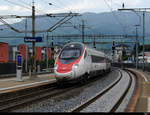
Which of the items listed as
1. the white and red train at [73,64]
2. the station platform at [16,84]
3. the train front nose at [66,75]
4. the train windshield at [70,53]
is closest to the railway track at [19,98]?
the station platform at [16,84]

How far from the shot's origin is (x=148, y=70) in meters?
44.8

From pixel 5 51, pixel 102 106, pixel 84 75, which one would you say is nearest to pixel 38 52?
pixel 5 51

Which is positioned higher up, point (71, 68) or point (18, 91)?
point (71, 68)

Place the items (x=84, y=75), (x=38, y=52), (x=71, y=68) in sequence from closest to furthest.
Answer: (x=71, y=68) < (x=84, y=75) < (x=38, y=52)

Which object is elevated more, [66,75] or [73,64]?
[73,64]

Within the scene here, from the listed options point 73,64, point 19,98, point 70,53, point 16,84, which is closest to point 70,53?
point 70,53

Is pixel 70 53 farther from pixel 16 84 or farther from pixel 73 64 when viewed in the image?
pixel 16 84

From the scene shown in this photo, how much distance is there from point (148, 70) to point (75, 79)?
30393 millimetres

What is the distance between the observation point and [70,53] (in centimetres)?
1836

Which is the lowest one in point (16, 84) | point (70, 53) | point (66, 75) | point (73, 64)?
point (16, 84)

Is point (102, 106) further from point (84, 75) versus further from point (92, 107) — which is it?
point (84, 75)

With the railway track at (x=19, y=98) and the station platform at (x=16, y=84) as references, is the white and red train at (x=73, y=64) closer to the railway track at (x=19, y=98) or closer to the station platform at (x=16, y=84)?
the railway track at (x=19, y=98)

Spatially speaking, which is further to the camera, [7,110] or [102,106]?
[102,106]

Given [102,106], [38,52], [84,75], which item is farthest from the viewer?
[38,52]
